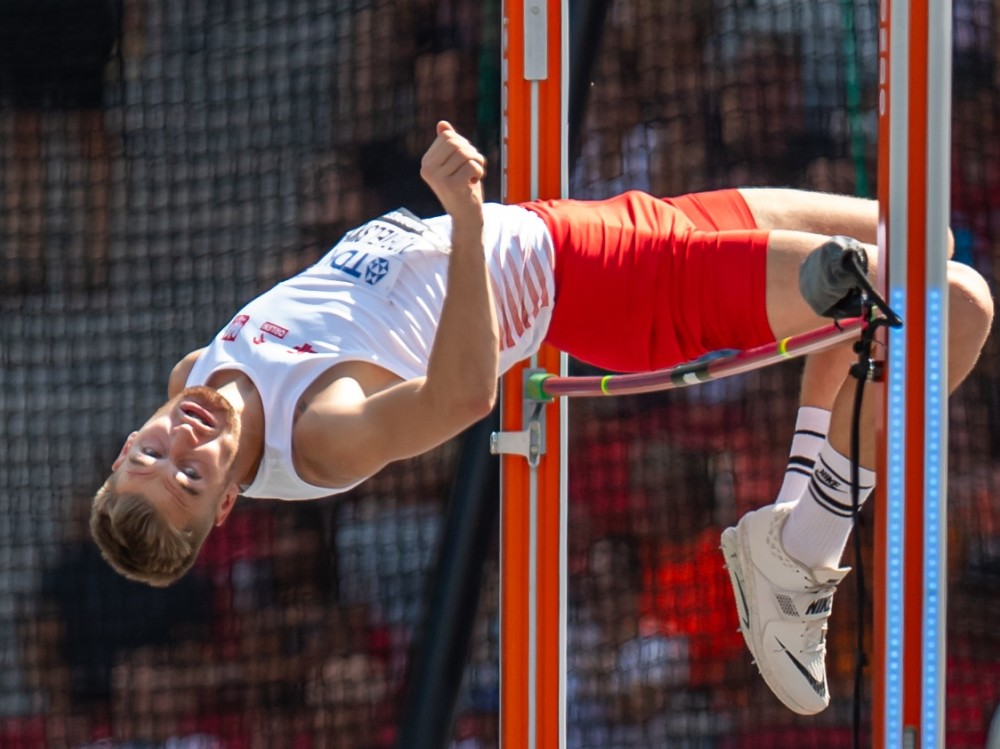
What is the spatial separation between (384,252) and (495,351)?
27 cm

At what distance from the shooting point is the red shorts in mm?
1749

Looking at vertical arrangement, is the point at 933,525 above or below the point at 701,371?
below

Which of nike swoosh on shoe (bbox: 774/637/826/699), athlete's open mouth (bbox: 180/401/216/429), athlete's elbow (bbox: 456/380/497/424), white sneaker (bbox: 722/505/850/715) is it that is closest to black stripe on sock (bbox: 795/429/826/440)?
white sneaker (bbox: 722/505/850/715)

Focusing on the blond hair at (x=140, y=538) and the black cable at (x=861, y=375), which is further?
the blond hair at (x=140, y=538)

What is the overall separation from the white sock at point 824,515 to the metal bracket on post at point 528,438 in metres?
0.36

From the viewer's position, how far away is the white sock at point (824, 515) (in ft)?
5.37

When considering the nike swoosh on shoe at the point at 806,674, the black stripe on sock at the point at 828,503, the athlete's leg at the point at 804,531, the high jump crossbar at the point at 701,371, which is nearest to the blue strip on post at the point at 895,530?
the high jump crossbar at the point at 701,371

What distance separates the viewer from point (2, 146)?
2.64 meters

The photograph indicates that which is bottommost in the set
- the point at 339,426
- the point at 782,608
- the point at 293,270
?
the point at 782,608

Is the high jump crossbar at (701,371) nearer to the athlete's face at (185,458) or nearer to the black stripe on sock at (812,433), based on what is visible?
the black stripe on sock at (812,433)

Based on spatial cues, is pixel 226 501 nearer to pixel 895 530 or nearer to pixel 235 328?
pixel 235 328

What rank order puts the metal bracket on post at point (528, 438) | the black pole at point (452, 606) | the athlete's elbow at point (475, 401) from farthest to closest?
the black pole at point (452, 606) < the metal bracket on post at point (528, 438) < the athlete's elbow at point (475, 401)

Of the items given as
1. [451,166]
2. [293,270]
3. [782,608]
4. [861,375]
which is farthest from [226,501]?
[293,270]

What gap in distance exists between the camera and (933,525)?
4.19 ft
